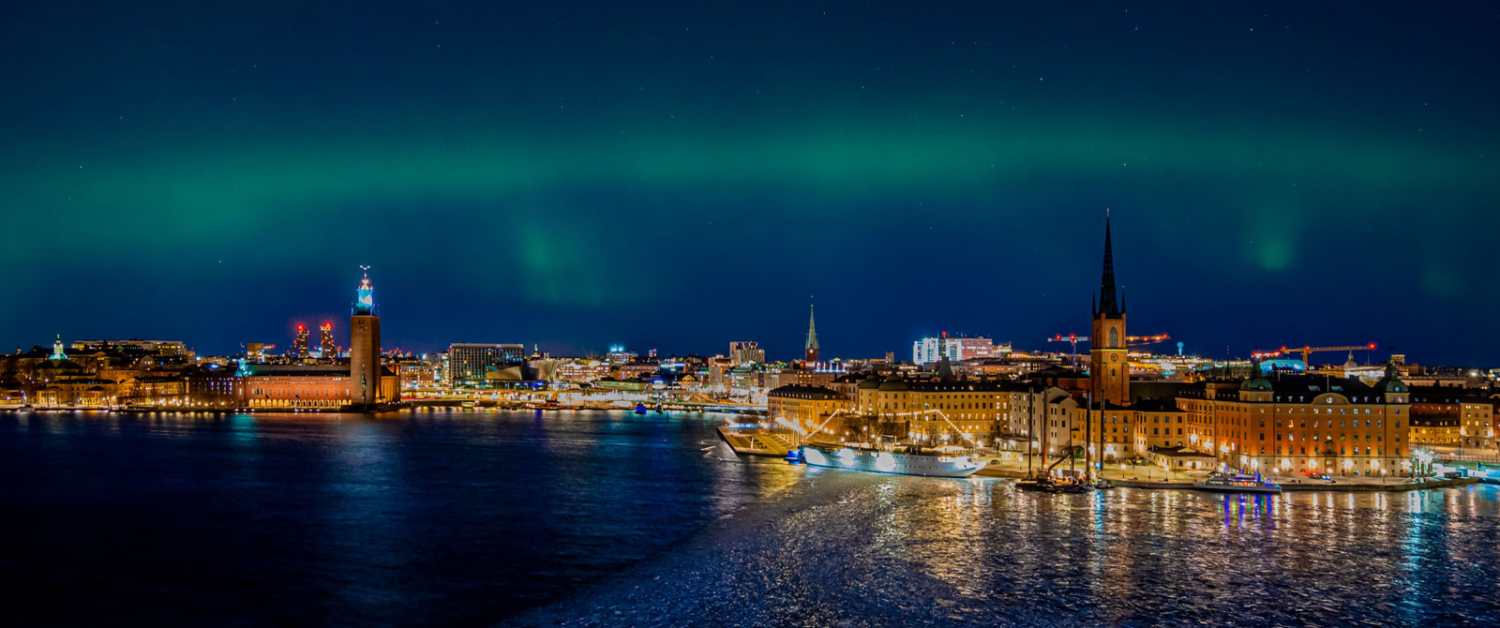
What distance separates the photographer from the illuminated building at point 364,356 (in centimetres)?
7775

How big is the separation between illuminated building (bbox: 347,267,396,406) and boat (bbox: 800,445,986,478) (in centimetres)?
5060

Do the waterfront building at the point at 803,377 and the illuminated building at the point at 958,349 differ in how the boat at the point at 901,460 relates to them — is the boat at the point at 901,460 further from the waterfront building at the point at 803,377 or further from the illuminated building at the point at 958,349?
the illuminated building at the point at 958,349

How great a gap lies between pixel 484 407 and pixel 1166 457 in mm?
62840

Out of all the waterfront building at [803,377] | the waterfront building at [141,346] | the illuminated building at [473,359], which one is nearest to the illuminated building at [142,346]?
the waterfront building at [141,346]

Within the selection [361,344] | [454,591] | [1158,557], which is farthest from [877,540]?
[361,344]

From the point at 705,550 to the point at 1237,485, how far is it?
56.1 ft

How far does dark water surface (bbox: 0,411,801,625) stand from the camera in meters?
17.0

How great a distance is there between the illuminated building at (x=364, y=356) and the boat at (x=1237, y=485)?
62232mm

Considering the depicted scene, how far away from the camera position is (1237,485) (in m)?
29.2

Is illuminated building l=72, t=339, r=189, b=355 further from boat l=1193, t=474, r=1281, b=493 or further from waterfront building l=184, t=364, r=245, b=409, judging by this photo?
boat l=1193, t=474, r=1281, b=493

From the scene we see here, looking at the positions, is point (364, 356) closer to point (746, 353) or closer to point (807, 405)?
point (807, 405)

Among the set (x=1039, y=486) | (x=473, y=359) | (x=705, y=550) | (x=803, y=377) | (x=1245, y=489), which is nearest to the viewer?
(x=705, y=550)

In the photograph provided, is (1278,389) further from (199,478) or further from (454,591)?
(199,478)

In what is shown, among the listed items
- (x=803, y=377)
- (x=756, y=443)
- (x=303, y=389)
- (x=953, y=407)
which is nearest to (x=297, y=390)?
(x=303, y=389)
